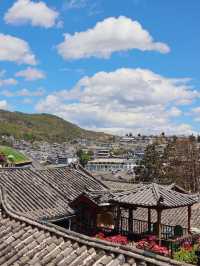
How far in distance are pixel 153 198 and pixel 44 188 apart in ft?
17.6

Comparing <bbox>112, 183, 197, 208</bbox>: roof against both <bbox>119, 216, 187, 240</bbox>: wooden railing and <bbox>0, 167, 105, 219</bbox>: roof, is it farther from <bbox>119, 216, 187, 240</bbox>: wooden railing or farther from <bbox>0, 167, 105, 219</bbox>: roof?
<bbox>0, 167, 105, 219</bbox>: roof

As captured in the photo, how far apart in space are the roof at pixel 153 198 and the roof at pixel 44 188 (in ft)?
6.91

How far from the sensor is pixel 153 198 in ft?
66.6

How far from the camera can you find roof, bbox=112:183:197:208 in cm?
1977

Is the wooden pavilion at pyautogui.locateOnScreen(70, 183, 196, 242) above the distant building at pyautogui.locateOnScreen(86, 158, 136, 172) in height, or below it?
above

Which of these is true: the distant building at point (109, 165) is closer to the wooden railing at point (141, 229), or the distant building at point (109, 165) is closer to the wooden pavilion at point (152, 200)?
the wooden railing at point (141, 229)

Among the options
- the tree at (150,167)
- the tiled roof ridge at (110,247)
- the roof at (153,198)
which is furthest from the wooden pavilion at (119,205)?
the tree at (150,167)

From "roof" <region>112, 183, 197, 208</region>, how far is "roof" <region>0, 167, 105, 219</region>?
211 cm

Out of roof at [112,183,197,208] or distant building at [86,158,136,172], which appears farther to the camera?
distant building at [86,158,136,172]

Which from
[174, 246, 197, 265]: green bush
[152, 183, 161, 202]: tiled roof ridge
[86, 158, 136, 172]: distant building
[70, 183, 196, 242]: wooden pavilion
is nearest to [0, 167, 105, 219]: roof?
[70, 183, 196, 242]: wooden pavilion

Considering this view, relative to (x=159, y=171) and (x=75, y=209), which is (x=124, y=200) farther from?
A: (x=159, y=171)

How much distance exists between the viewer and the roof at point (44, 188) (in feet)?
59.6

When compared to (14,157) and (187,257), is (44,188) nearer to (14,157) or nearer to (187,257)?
(187,257)

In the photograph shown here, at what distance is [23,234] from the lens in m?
8.60
